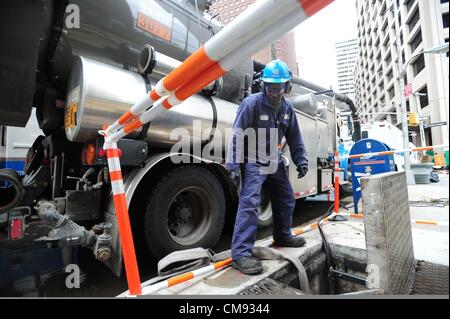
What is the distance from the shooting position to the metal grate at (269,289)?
5.37ft

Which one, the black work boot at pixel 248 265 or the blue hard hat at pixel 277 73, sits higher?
the blue hard hat at pixel 277 73

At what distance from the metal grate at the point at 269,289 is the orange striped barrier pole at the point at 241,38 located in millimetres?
1287

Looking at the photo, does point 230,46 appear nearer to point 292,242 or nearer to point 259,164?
point 259,164

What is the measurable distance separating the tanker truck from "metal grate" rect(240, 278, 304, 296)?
40.4 inches

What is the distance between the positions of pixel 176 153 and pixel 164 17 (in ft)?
5.25

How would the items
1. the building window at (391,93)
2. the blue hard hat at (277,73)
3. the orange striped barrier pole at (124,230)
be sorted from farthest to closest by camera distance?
the building window at (391,93), the blue hard hat at (277,73), the orange striped barrier pole at (124,230)

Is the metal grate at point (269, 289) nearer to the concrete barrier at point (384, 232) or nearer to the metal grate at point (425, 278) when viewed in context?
the concrete barrier at point (384, 232)

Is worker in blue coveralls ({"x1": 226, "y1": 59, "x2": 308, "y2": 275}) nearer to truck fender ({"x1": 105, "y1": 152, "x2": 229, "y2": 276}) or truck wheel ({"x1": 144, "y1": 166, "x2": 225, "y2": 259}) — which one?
truck wheel ({"x1": 144, "y1": 166, "x2": 225, "y2": 259})

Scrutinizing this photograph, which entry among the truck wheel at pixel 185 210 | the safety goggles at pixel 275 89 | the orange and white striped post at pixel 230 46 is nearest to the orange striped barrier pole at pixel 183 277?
the truck wheel at pixel 185 210

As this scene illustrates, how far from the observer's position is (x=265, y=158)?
2.38 metres

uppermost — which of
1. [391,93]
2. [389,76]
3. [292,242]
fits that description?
[389,76]

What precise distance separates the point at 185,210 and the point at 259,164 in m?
1.03

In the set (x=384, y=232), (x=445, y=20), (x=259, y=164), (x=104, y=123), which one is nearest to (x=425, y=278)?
(x=384, y=232)

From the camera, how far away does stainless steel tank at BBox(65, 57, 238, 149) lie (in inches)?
84.0
